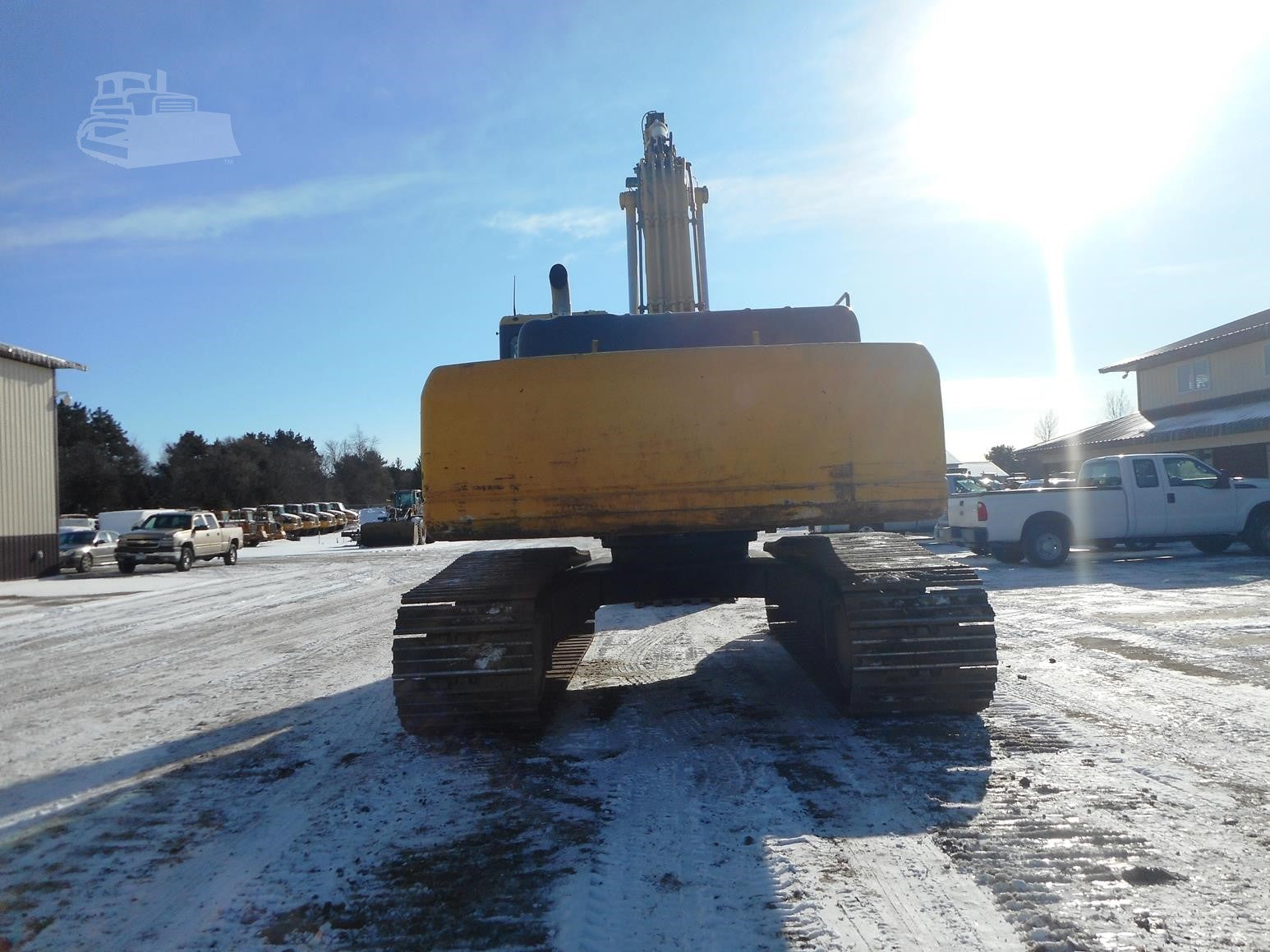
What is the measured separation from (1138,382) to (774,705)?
96.6 ft

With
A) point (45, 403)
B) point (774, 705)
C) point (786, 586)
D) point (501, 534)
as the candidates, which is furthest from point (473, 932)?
point (45, 403)

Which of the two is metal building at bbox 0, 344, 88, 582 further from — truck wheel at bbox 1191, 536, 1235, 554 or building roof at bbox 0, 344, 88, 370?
truck wheel at bbox 1191, 536, 1235, 554

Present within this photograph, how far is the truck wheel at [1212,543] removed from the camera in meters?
16.0

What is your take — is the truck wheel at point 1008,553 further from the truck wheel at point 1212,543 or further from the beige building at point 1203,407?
the beige building at point 1203,407

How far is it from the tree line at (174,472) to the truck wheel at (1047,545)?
52.2m

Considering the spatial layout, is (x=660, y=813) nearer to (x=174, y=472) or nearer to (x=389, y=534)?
(x=389, y=534)

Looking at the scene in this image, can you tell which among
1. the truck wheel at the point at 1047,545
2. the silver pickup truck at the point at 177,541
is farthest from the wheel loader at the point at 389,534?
the truck wheel at the point at 1047,545

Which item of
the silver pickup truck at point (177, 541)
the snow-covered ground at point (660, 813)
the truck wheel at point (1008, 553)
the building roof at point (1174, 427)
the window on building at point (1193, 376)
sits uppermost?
the window on building at point (1193, 376)

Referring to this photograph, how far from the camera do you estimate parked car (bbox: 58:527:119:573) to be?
26484 millimetres

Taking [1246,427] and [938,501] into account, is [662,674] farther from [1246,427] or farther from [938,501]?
[1246,427]

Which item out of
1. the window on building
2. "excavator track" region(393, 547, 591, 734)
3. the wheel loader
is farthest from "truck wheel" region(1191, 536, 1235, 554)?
the wheel loader

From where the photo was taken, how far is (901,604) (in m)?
5.17

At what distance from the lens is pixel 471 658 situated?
516cm

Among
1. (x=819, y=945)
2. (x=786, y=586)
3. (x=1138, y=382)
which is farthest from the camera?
(x=1138, y=382)
